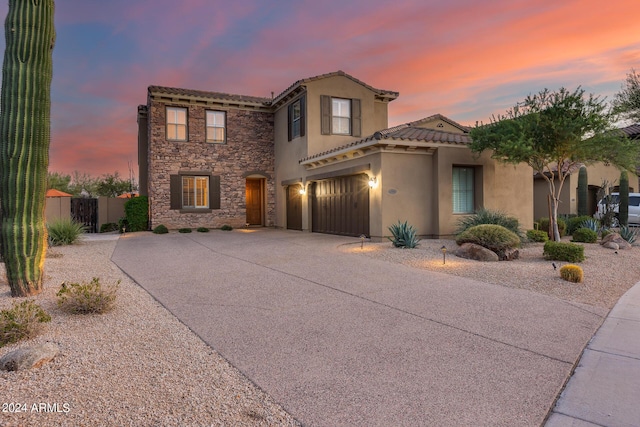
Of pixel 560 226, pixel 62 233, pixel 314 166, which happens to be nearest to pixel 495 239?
pixel 560 226

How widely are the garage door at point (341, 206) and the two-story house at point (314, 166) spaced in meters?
0.04

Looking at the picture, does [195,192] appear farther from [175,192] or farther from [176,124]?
[176,124]

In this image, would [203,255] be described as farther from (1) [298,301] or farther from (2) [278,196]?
(2) [278,196]

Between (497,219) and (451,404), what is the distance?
9820 mm

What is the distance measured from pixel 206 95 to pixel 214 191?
16.2 feet

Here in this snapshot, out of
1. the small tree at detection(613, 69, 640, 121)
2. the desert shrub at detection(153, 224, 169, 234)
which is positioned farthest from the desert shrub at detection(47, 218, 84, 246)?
the small tree at detection(613, 69, 640, 121)

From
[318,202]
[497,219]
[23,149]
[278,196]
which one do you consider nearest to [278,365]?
[23,149]

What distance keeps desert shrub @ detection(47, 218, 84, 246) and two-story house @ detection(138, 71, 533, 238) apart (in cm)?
571

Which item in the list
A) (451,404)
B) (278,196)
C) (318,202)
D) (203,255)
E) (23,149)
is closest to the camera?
(451,404)

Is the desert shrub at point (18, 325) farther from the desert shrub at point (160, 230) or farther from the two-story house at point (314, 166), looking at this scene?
the desert shrub at point (160, 230)

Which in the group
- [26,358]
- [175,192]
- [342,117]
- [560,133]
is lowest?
[26,358]

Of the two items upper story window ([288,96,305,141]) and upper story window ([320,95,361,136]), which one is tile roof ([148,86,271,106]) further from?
upper story window ([320,95,361,136])

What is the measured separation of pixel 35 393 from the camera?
8.94ft

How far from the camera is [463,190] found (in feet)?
45.0
